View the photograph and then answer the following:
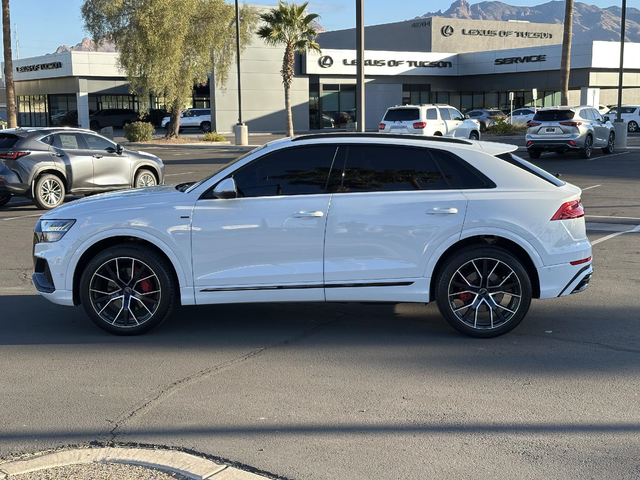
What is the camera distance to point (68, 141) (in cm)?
1554

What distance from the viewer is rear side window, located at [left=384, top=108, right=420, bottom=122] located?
26.6 m

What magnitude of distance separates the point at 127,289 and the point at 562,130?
2137 cm

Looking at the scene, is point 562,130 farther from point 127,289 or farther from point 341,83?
point 341,83

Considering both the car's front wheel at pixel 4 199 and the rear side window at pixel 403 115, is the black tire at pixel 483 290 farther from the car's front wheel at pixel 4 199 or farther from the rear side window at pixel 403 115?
the rear side window at pixel 403 115

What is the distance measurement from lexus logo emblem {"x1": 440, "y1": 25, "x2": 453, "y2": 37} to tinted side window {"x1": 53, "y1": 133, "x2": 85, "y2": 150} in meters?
60.6

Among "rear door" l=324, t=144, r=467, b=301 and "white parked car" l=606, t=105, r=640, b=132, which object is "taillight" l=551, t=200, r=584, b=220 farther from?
"white parked car" l=606, t=105, r=640, b=132

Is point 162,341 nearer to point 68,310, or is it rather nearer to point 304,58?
point 68,310

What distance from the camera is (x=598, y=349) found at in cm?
621

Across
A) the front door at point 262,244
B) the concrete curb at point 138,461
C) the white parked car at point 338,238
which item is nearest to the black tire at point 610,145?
the white parked car at point 338,238

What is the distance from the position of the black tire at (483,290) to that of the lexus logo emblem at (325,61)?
49248 millimetres

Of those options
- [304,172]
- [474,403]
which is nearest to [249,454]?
[474,403]

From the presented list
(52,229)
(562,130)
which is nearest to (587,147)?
(562,130)

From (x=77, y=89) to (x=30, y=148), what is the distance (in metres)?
47.4

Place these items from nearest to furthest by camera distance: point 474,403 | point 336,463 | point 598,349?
point 336,463 → point 474,403 → point 598,349
